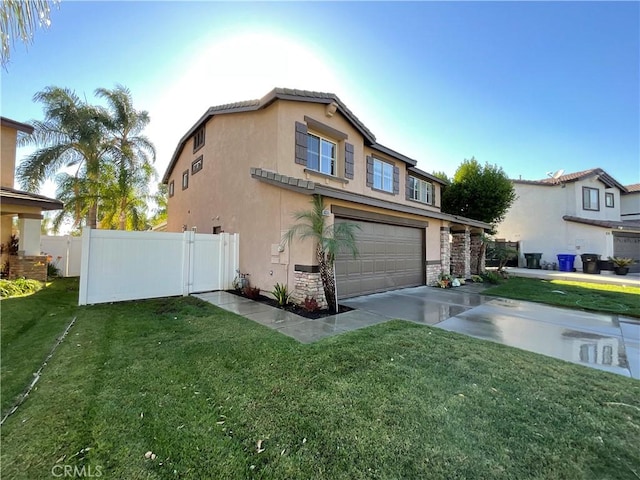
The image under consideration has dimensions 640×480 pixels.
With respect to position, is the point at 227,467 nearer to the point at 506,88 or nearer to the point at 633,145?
the point at 506,88

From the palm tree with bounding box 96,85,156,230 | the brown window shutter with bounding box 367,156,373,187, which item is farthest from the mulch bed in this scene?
the palm tree with bounding box 96,85,156,230

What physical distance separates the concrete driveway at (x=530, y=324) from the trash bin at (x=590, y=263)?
14.3m

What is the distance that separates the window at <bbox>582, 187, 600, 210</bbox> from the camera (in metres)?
21.2

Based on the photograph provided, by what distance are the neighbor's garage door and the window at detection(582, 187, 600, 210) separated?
Answer: 2961mm

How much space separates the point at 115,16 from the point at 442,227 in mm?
13524

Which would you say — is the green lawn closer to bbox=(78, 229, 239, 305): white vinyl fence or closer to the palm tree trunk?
the palm tree trunk

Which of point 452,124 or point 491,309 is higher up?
point 452,124

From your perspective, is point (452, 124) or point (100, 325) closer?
point (100, 325)

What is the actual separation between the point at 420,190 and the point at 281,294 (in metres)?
10.7

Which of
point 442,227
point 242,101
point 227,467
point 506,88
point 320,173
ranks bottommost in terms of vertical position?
point 227,467

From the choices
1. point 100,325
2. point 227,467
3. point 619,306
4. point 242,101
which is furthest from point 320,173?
point 619,306

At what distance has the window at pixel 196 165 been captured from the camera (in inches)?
532

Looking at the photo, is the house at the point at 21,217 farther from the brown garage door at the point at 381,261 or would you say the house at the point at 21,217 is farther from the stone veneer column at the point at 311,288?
A: the brown garage door at the point at 381,261

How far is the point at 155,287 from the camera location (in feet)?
26.6
